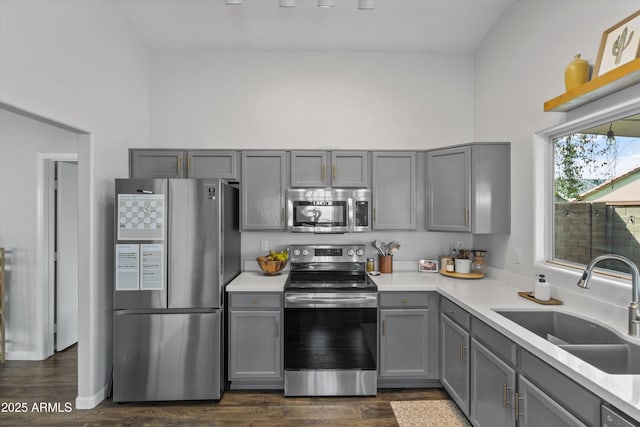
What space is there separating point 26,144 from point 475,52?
15.7ft

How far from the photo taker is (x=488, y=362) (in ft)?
6.48

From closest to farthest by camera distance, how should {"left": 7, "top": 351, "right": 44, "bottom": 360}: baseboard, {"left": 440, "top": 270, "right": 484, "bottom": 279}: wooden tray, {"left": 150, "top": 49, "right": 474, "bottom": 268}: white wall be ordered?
{"left": 440, "top": 270, "right": 484, "bottom": 279}: wooden tray → {"left": 7, "top": 351, "right": 44, "bottom": 360}: baseboard → {"left": 150, "top": 49, "right": 474, "bottom": 268}: white wall

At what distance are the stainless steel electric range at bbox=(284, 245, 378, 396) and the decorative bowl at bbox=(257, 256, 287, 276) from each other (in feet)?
1.41

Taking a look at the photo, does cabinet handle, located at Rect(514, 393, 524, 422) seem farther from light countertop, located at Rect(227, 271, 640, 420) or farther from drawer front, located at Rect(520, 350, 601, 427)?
light countertop, located at Rect(227, 271, 640, 420)

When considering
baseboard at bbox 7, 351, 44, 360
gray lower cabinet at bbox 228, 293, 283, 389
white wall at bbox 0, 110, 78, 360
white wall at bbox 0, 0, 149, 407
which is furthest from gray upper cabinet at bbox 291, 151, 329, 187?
baseboard at bbox 7, 351, 44, 360

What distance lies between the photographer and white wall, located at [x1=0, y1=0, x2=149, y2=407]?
1.93m

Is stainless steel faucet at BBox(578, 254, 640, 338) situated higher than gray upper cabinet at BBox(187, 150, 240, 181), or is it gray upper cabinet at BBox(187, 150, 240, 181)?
gray upper cabinet at BBox(187, 150, 240, 181)

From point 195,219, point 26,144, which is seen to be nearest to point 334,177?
point 195,219

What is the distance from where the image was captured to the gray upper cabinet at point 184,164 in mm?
3127

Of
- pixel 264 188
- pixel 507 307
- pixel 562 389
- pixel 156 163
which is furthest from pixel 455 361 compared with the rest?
pixel 156 163

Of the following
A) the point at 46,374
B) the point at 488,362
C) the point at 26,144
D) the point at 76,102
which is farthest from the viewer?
the point at 26,144

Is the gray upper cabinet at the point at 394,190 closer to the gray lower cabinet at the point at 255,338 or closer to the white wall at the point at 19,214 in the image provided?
the gray lower cabinet at the point at 255,338

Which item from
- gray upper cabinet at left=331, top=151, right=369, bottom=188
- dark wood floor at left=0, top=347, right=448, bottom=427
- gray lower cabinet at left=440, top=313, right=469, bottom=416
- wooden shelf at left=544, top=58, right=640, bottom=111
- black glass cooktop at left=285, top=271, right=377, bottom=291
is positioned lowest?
dark wood floor at left=0, top=347, right=448, bottom=427

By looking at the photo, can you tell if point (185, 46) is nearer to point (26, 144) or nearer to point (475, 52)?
point (26, 144)
